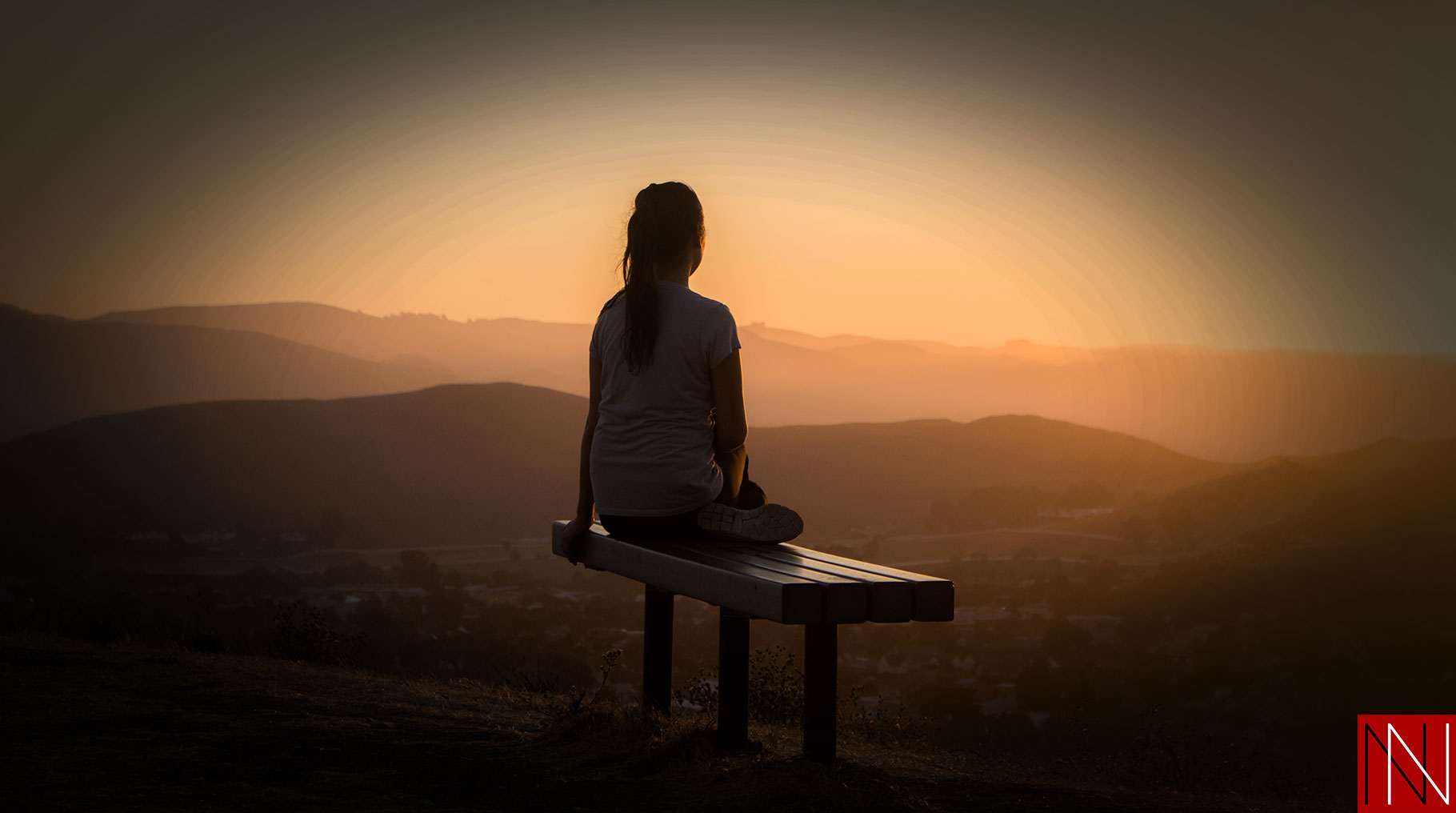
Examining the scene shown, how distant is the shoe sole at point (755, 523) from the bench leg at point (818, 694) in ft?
1.56

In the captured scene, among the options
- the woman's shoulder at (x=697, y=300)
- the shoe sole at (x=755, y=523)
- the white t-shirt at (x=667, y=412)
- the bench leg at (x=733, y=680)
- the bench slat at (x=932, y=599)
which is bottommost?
the bench leg at (x=733, y=680)

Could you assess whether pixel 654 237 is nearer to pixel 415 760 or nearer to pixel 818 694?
pixel 818 694

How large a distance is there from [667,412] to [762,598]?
3.23 feet

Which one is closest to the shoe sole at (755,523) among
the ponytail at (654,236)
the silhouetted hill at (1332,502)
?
the ponytail at (654,236)

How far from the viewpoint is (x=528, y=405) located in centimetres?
6334

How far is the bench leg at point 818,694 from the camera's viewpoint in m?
3.13

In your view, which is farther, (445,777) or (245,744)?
(245,744)

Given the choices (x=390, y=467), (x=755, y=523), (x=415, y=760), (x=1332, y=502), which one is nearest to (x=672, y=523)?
(x=755, y=523)

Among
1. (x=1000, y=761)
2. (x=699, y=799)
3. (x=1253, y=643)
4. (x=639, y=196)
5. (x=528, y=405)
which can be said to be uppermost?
(x=528, y=405)

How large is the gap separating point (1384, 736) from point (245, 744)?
5.08 m

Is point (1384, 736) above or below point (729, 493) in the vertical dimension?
below

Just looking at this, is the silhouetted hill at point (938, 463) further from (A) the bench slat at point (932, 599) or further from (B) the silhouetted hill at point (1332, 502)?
(A) the bench slat at point (932, 599)

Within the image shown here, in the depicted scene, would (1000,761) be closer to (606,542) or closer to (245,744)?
(606,542)

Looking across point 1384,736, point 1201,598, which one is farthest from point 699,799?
point 1201,598
